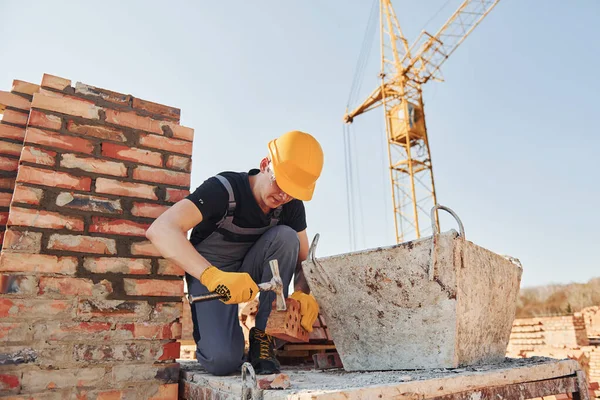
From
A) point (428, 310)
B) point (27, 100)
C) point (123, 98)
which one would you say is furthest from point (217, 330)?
point (27, 100)

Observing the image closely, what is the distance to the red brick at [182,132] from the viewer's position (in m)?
2.16

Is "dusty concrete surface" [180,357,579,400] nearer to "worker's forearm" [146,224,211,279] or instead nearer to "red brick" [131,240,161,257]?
"worker's forearm" [146,224,211,279]

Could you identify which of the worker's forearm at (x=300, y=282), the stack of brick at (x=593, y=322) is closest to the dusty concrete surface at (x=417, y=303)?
the worker's forearm at (x=300, y=282)

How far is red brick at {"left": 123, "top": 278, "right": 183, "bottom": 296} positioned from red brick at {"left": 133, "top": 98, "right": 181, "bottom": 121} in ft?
2.83

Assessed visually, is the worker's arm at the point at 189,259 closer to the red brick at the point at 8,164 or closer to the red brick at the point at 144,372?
the red brick at the point at 144,372

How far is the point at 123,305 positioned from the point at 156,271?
8.1 inches

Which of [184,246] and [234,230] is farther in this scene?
[234,230]

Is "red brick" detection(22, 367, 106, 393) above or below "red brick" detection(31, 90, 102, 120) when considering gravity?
below

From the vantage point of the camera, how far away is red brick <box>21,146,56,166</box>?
1.75 m

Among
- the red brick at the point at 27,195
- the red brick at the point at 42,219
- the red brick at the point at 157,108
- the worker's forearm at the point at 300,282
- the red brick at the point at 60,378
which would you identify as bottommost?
the red brick at the point at 60,378

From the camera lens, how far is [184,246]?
1749mm

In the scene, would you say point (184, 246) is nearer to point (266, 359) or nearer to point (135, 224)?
point (135, 224)

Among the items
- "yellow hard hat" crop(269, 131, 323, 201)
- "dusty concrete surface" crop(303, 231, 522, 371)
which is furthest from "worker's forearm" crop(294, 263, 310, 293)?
"yellow hard hat" crop(269, 131, 323, 201)

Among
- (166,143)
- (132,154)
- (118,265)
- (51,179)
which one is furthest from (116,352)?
(166,143)
